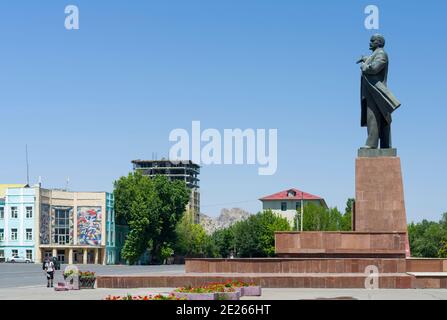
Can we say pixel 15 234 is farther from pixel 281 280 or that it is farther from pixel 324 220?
pixel 281 280

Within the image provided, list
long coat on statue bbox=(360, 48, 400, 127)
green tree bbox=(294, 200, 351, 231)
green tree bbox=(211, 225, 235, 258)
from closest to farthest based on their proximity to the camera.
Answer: long coat on statue bbox=(360, 48, 400, 127), green tree bbox=(294, 200, 351, 231), green tree bbox=(211, 225, 235, 258)

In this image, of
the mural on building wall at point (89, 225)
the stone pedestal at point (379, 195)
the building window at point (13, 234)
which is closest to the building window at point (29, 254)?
the building window at point (13, 234)

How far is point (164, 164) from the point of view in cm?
15225

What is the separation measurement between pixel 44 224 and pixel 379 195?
63.5 m

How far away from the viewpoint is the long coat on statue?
23984mm

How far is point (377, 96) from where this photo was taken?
79.1 feet

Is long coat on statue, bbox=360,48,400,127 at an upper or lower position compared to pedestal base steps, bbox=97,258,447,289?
upper

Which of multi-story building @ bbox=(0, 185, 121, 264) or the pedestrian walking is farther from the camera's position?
multi-story building @ bbox=(0, 185, 121, 264)

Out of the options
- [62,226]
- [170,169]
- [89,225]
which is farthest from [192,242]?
[170,169]

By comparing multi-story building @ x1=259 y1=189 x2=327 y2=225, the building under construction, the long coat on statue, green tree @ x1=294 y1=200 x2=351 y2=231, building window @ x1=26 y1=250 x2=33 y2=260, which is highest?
the building under construction

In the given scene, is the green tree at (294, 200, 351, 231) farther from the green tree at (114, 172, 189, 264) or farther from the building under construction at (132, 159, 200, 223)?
the building under construction at (132, 159, 200, 223)

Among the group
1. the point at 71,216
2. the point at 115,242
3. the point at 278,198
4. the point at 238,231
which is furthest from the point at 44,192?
the point at 278,198

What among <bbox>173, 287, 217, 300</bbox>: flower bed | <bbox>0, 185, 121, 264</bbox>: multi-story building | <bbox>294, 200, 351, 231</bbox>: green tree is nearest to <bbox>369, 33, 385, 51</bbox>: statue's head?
<bbox>173, 287, 217, 300</bbox>: flower bed
